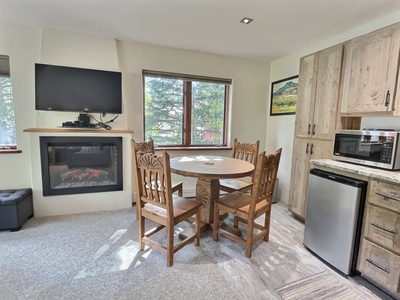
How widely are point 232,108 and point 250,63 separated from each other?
0.85 meters

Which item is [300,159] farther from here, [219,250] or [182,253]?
[182,253]

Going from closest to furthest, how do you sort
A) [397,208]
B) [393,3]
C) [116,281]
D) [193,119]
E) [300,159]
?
[397,208]
[116,281]
[393,3]
[300,159]
[193,119]

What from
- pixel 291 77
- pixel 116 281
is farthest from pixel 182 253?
pixel 291 77

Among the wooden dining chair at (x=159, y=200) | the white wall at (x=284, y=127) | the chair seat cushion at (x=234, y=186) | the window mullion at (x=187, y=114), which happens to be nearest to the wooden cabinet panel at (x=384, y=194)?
the chair seat cushion at (x=234, y=186)

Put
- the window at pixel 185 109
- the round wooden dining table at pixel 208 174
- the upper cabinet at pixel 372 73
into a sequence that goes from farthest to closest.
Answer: the window at pixel 185 109 → the round wooden dining table at pixel 208 174 → the upper cabinet at pixel 372 73

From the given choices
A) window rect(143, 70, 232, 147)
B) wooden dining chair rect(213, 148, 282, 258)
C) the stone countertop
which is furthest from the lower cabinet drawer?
window rect(143, 70, 232, 147)

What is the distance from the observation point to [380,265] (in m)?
1.65

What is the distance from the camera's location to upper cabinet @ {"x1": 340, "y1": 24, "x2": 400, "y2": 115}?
1.87m

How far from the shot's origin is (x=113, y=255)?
2021 mm

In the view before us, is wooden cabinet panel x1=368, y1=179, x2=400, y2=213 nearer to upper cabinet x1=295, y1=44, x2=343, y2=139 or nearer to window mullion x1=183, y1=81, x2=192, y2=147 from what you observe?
upper cabinet x1=295, y1=44, x2=343, y2=139

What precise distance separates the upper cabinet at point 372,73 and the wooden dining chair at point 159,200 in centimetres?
190

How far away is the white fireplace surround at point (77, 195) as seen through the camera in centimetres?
270

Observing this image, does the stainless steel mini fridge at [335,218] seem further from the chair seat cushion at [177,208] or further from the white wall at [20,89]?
the white wall at [20,89]

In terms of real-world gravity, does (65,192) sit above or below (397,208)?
below
